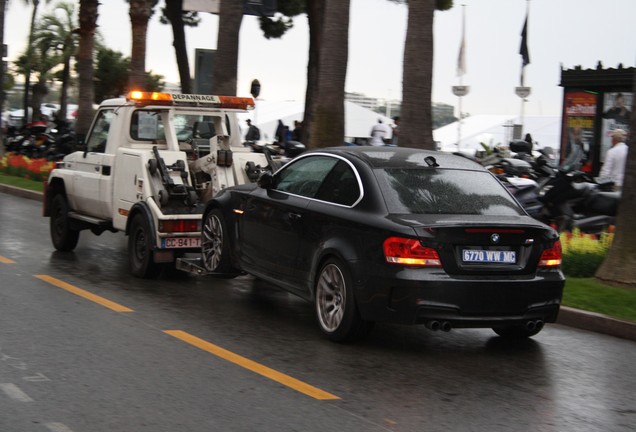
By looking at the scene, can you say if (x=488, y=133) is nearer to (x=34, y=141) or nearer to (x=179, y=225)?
(x=34, y=141)

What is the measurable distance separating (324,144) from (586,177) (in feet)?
14.4

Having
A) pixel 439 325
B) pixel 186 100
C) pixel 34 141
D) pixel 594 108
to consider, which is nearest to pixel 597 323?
pixel 439 325

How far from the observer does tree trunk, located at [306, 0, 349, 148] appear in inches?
684

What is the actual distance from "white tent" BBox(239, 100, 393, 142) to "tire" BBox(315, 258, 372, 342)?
109 feet

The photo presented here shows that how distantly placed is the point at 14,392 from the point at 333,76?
1171cm

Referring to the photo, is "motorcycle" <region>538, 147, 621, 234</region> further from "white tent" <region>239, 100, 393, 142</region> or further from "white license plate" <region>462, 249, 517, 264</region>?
"white tent" <region>239, 100, 393, 142</region>

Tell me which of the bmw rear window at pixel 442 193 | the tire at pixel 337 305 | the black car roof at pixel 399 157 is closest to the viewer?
the tire at pixel 337 305

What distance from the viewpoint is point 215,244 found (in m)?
10.7

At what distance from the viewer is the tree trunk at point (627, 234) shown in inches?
432

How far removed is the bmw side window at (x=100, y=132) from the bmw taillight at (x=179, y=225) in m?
1.98

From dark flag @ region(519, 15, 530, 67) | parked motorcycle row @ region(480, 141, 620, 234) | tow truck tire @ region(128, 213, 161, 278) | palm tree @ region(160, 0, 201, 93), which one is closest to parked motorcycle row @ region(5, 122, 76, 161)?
palm tree @ region(160, 0, 201, 93)

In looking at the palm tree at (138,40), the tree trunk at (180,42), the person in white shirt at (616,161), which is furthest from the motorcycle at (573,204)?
the tree trunk at (180,42)

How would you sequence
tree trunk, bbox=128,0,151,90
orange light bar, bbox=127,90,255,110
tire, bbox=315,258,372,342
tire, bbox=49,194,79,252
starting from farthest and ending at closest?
1. tree trunk, bbox=128,0,151,90
2. tire, bbox=49,194,79,252
3. orange light bar, bbox=127,90,255,110
4. tire, bbox=315,258,372,342

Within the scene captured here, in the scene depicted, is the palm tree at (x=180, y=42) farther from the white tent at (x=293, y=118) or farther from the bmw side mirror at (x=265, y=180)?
the bmw side mirror at (x=265, y=180)
